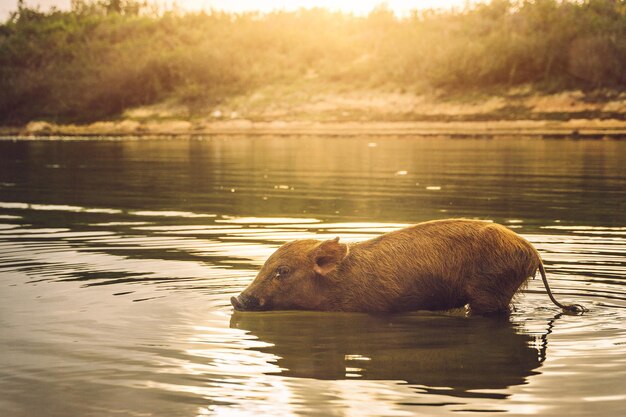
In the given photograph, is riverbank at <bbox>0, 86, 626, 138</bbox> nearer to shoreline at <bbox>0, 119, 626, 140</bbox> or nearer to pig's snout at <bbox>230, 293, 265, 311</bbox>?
shoreline at <bbox>0, 119, 626, 140</bbox>

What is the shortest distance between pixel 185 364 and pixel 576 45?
42033 mm

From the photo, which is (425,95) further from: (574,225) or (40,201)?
(574,225)

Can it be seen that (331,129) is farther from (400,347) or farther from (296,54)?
(400,347)

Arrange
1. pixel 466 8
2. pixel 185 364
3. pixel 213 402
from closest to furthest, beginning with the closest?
pixel 213 402 < pixel 185 364 < pixel 466 8

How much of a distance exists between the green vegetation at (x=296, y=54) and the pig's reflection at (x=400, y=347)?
36.4 m

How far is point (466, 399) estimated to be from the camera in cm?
666

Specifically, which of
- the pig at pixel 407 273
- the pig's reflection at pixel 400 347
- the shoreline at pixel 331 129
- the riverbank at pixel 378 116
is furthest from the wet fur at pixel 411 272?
the riverbank at pixel 378 116

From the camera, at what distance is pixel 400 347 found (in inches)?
322

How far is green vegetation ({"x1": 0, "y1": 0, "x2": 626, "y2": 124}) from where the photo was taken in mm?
47469

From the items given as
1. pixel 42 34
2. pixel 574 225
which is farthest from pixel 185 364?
pixel 42 34

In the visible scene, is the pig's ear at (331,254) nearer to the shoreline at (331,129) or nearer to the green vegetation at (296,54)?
the shoreline at (331,129)

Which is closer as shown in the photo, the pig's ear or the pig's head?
the pig's ear

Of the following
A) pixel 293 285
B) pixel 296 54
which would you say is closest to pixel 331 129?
pixel 296 54

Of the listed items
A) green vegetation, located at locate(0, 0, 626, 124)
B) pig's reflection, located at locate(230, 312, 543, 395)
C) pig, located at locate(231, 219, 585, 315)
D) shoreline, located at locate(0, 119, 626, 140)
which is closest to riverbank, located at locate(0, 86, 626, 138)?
shoreline, located at locate(0, 119, 626, 140)
